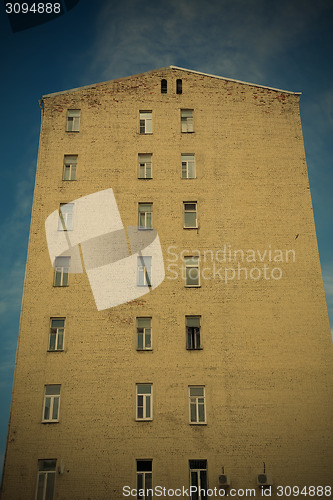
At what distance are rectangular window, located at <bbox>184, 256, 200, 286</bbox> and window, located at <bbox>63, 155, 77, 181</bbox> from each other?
8.55m

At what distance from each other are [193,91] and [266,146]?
5.93 meters

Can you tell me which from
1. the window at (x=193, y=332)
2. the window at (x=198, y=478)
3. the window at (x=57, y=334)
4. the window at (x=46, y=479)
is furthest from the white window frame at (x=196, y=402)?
the window at (x=57, y=334)

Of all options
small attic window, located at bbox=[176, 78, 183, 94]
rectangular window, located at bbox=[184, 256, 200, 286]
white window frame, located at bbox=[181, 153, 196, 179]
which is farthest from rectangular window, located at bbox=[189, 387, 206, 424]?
small attic window, located at bbox=[176, 78, 183, 94]

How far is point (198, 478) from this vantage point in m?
22.8

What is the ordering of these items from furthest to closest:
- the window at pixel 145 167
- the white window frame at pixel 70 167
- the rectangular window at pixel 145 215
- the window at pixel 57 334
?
the white window frame at pixel 70 167 → the window at pixel 145 167 → the rectangular window at pixel 145 215 → the window at pixel 57 334

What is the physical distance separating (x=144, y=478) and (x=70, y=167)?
1760 cm

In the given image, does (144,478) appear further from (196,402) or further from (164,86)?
(164,86)

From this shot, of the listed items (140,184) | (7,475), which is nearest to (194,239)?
(140,184)

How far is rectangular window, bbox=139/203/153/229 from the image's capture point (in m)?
28.0

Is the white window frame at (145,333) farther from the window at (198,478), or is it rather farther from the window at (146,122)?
the window at (146,122)

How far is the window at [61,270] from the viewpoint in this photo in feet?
87.6

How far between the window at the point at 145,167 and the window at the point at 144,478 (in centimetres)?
1546

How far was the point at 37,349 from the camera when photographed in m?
25.1

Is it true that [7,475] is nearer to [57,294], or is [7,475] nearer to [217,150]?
[57,294]
